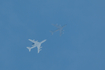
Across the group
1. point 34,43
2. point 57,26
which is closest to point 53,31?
point 57,26

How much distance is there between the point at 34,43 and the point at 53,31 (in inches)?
701

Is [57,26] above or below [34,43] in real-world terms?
above

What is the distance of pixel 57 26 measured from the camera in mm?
120000

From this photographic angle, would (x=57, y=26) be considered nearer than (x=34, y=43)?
No

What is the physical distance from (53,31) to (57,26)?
4.41 meters

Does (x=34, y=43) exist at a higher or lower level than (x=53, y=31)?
lower

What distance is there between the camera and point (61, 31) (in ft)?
400

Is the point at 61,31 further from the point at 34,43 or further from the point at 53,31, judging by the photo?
the point at 34,43

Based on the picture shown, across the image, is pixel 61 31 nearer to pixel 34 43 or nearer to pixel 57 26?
pixel 57 26

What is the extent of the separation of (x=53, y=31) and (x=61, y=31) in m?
5.44

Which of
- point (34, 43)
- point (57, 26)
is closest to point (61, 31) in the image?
point (57, 26)

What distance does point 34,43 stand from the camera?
11006cm

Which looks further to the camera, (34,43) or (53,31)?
(53,31)

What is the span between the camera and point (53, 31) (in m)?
121
